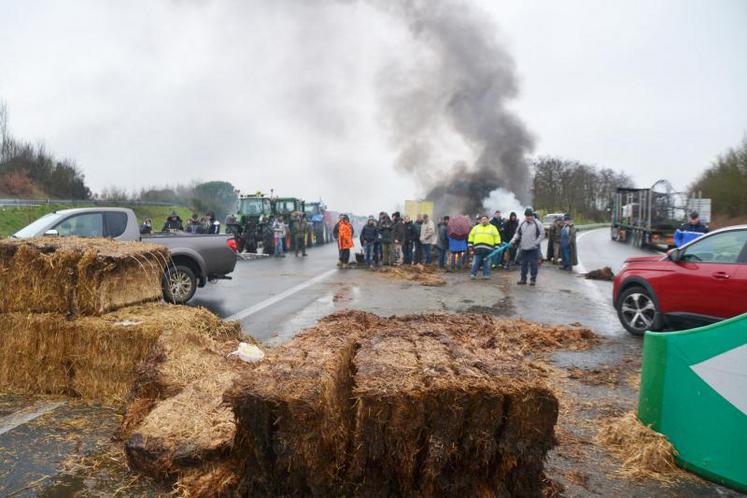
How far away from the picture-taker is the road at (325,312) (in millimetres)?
3436

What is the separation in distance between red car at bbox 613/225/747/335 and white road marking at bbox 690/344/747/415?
3.56 metres

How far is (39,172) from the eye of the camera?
3653 centimetres

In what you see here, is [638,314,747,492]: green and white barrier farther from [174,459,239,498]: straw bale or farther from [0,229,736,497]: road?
[174,459,239,498]: straw bale

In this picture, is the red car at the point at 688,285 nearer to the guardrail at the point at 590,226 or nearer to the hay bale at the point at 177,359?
the hay bale at the point at 177,359

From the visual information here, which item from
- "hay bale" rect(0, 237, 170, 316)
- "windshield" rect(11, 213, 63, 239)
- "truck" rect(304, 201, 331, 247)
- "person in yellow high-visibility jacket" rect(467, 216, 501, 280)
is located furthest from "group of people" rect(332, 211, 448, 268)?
"hay bale" rect(0, 237, 170, 316)

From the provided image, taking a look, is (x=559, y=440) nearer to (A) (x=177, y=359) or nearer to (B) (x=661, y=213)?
(A) (x=177, y=359)

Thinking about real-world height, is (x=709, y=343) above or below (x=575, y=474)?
above

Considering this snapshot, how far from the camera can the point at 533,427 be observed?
2.63 metres

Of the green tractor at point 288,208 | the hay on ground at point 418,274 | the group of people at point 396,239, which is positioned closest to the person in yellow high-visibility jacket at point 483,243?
the hay on ground at point 418,274

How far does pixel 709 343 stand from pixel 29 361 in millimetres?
5756

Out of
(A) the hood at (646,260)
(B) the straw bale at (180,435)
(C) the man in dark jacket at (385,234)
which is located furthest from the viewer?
(C) the man in dark jacket at (385,234)

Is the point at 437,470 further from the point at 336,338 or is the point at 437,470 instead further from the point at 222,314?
the point at 222,314

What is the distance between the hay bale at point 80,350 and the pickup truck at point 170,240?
2.87 metres

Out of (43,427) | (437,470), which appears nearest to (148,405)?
(43,427)
